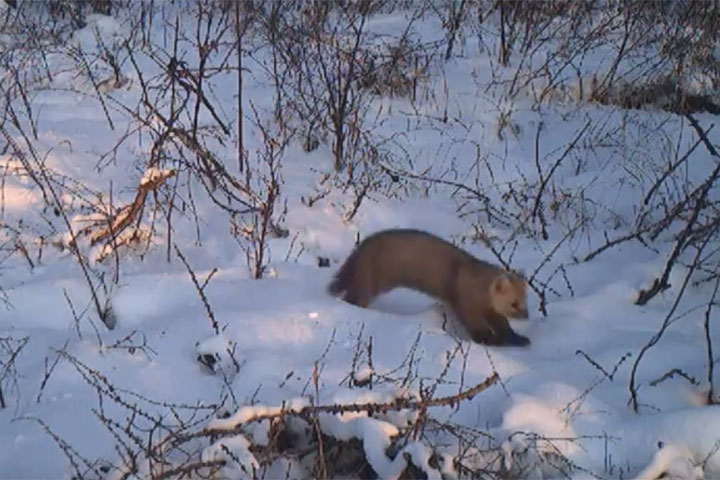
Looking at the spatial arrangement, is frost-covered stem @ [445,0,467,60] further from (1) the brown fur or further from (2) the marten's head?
(2) the marten's head

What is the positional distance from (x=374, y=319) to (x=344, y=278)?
1.15 ft

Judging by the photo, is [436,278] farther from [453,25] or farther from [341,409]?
[453,25]

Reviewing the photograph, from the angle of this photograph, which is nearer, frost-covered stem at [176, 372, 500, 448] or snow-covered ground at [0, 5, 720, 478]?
frost-covered stem at [176, 372, 500, 448]

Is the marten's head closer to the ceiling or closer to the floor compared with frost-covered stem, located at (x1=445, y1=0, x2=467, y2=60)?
closer to the floor

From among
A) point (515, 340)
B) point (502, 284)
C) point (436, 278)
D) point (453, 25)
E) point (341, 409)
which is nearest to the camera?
point (341, 409)

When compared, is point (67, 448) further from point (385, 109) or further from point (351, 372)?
point (385, 109)

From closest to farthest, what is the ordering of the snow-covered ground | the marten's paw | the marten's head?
the snow-covered ground
the marten's paw
the marten's head

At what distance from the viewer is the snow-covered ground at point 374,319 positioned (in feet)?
10.5

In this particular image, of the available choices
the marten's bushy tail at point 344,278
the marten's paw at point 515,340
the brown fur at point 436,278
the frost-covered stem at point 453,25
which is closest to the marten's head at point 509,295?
the brown fur at point 436,278

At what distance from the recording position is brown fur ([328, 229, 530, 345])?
13.4ft

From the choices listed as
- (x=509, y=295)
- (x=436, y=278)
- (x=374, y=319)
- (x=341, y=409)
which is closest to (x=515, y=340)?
(x=509, y=295)

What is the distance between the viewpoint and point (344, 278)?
13.9 ft

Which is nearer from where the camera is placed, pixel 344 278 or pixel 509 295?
pixel 509 295

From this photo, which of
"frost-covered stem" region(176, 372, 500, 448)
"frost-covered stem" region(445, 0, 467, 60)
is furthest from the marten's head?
"frost-covered stem" region(445, 0, 467, 60)
